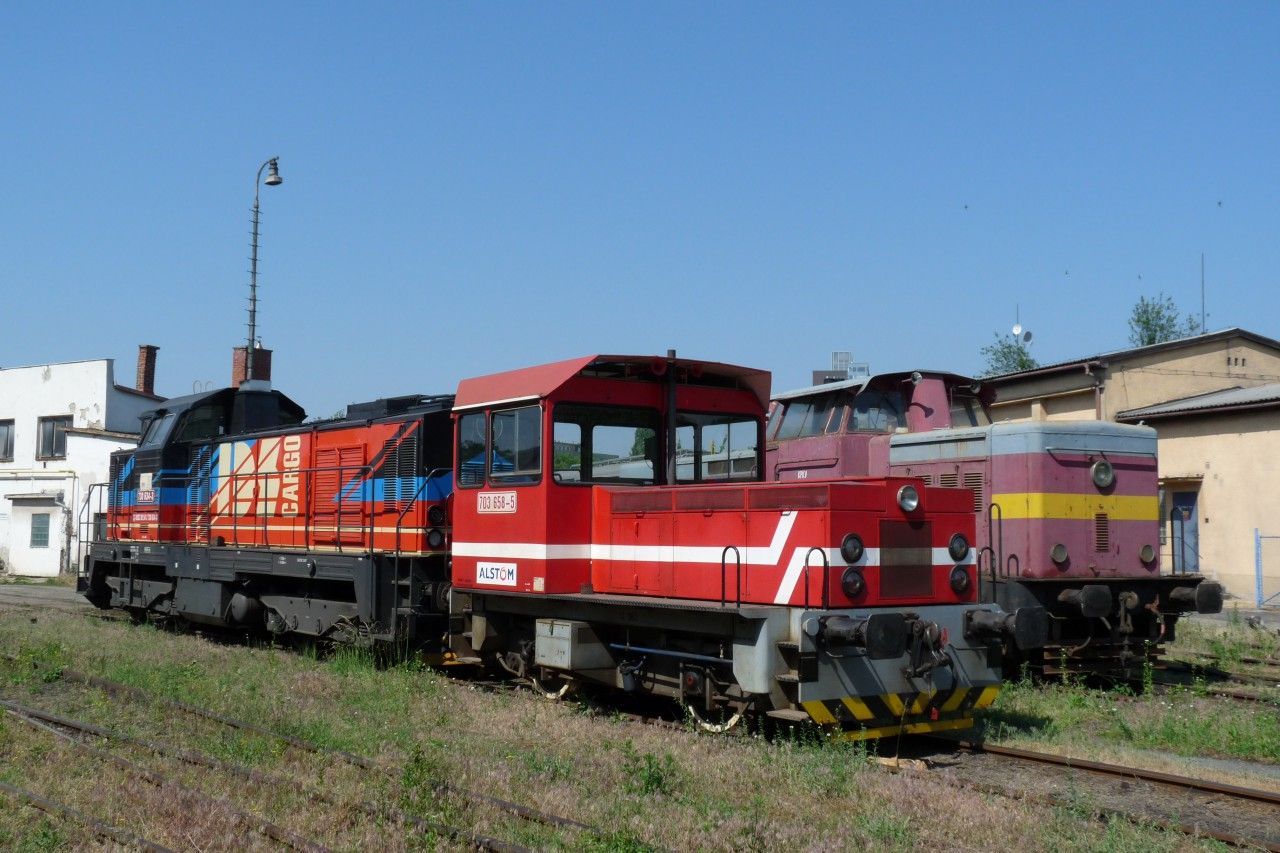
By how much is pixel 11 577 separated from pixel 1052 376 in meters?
28.0

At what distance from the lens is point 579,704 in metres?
9.58

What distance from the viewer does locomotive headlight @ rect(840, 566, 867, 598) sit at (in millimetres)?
7871

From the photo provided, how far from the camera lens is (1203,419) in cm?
2209

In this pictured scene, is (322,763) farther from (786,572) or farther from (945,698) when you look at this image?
(945,698)

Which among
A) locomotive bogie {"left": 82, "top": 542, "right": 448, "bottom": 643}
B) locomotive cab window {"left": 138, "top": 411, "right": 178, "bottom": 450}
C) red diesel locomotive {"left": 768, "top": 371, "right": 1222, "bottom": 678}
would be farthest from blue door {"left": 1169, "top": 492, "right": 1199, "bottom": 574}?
locomotive cab window {"left": 138, "top": 411, "right": 178, "bottom": 450}

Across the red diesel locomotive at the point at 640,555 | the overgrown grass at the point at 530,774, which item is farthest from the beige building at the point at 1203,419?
the overgrown grass at the point at 530,774

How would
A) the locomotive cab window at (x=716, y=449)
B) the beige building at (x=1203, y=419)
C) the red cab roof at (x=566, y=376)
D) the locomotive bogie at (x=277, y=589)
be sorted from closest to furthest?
the red cab roof at (x=566, y=376) → the locomotive cab window at (x=716, y=449) → the locomotive bogie at (x=277, y=589) → the beige building at (x=1203, y=419)

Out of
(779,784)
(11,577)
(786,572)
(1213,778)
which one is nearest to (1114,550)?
(1213,778)

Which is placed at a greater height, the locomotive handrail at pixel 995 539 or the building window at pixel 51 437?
the building window at pixel 51 437

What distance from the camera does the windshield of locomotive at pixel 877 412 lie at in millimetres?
12977

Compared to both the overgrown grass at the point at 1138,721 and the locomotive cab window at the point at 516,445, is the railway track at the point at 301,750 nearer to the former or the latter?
the locomotive cab window at the point at 516,445

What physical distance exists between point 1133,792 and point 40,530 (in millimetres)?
32211

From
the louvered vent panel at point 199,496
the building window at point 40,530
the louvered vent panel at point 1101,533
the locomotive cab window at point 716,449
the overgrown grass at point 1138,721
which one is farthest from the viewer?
the building window at point 40,530

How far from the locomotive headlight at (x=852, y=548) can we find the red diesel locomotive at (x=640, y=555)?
0.04 ft
